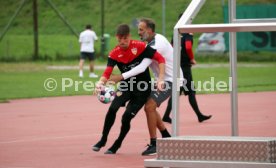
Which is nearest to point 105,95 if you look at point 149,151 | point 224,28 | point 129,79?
point 129,79

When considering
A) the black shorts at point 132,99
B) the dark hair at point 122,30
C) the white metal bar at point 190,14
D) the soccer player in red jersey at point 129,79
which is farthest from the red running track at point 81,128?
the white metal bar at point 190,14

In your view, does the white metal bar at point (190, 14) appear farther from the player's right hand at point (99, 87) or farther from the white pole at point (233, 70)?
the player's right hand at point (99, 87)

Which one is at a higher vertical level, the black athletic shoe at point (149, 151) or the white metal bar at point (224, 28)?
the white metal bar at point (224, 28)

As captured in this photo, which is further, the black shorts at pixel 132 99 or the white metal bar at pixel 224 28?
the black shorts at pixel 132 99

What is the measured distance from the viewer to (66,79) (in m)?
29.5

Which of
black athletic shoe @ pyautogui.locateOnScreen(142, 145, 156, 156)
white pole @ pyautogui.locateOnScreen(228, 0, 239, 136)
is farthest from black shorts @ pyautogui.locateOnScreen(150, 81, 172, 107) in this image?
white pole @ pyautogui.locateOnScreen(228, 0, 239, 136)

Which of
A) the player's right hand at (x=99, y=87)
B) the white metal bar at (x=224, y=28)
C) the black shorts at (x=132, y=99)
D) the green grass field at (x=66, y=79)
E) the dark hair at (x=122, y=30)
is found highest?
the dark hair at (x=122, y=30)

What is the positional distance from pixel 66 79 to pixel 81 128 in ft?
45.6

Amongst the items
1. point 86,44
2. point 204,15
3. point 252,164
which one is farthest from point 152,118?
point 204,15

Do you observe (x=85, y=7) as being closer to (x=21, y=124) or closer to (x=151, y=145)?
(x=21, y=124)

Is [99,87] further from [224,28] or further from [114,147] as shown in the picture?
[224,28]

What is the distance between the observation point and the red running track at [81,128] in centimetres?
1180

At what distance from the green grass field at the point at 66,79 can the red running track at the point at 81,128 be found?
1934 mm

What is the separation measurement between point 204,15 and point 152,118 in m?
38.2
